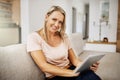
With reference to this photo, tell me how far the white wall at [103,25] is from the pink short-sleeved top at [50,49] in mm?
5097

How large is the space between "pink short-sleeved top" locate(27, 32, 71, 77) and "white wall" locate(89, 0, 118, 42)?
5097 mm

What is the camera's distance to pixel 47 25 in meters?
1.44

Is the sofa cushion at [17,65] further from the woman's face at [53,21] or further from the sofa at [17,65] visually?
the woman's face at [53,21]

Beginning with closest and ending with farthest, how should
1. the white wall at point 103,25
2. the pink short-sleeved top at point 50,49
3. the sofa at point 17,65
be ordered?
the sofa at point 17,65, the pink short-sleeved top at point 50,49, the white wall at point 103,25

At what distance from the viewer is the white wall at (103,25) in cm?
621

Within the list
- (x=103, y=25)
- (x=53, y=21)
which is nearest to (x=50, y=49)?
(x=53, y=21)

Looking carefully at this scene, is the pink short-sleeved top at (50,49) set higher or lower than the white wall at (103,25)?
lower

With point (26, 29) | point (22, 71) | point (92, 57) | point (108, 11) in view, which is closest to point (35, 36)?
point (22, 71)

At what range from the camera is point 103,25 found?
21.7 feet

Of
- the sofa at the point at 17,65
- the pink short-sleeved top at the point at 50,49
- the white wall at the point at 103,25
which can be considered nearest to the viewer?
the sofa at the point at 17,65

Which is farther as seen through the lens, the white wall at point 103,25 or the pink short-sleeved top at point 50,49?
the white wall at point 103,25

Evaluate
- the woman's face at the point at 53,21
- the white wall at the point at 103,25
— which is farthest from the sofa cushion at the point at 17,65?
the white wall at the point at 103,25

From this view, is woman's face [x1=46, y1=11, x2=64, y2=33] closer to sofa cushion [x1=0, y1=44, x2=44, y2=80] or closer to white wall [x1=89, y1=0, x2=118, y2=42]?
sofa cushion [x1=0, y1=44, x2=44, y2=80]

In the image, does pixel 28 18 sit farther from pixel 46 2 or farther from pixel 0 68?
pixel 0 68
